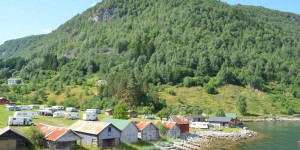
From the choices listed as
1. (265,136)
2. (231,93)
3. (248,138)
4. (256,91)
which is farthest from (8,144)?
(256,91)

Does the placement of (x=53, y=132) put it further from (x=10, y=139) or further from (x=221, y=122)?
(x=221, y=122)

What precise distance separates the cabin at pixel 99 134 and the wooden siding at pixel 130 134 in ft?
7.73

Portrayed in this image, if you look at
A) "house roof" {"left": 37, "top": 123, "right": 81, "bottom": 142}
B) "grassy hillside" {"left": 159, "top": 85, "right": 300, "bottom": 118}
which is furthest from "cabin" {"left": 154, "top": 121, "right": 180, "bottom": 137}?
"grassy hillside" {"left": 159, "top": 85, "right": 300, "bottom": 118}

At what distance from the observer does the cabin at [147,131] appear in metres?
67.0

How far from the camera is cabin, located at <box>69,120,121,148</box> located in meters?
55.3

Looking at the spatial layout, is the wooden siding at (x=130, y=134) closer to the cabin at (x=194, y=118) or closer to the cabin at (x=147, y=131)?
the cabin at (x=147, y=131)

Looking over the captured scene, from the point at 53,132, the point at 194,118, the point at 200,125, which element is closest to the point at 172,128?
the point at 200,125

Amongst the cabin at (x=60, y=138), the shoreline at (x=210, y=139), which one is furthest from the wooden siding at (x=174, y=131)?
the cabin at (x=60, y=138)

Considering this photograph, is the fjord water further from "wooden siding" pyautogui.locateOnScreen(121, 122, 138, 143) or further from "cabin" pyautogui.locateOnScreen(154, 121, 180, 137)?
"wooden siding" pyautogui.locateOnScreen(121, 122, 138, 143)

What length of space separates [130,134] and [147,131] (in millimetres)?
6526

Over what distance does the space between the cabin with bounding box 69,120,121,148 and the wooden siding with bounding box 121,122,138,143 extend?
92.8 inches

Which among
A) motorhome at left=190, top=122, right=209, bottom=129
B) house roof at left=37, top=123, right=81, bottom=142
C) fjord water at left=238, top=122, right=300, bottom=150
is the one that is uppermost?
house roof at left=37, top=123, right=81, bottom=142

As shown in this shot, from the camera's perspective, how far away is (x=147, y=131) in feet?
224

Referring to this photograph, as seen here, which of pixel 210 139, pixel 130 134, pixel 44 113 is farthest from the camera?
pixel 44 113
